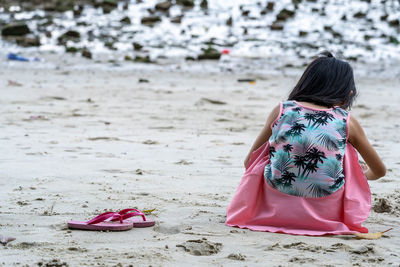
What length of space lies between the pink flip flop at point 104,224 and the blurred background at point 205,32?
878 centimetres

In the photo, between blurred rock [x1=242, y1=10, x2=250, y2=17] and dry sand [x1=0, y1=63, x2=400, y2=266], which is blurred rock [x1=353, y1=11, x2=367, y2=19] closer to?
blurred rock [x1=242, y1=10, x2=250, y2=17]

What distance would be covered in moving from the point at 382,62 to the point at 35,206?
34.7 feet

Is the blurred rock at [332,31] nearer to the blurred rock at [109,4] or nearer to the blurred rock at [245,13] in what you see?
the blurred rock at [245,13]

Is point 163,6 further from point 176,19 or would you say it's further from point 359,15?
point 359,15

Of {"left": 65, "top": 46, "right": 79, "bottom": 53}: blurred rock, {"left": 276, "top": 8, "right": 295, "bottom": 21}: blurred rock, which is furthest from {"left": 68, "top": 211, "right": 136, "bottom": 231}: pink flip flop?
{"left": 276, "top": 8, "right": 295, "bottom": 21}: blurred rock

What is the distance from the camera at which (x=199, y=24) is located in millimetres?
14664

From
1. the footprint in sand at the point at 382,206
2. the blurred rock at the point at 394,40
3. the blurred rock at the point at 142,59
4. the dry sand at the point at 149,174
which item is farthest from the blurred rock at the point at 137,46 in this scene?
the footprint in sand at the point at 382,206

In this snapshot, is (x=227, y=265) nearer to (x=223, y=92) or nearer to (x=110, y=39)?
(x=223, y=92)

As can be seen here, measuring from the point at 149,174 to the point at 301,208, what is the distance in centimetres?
143

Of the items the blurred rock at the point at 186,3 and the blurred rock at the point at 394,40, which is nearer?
the blurred rock at the point at 394,40

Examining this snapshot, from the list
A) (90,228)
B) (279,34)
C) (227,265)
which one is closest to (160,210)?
(90,228)

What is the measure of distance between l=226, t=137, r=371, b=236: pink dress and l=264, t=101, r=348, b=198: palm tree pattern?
5cm

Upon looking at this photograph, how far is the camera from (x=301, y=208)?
2.88m

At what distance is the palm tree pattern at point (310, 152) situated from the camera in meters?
2.87
